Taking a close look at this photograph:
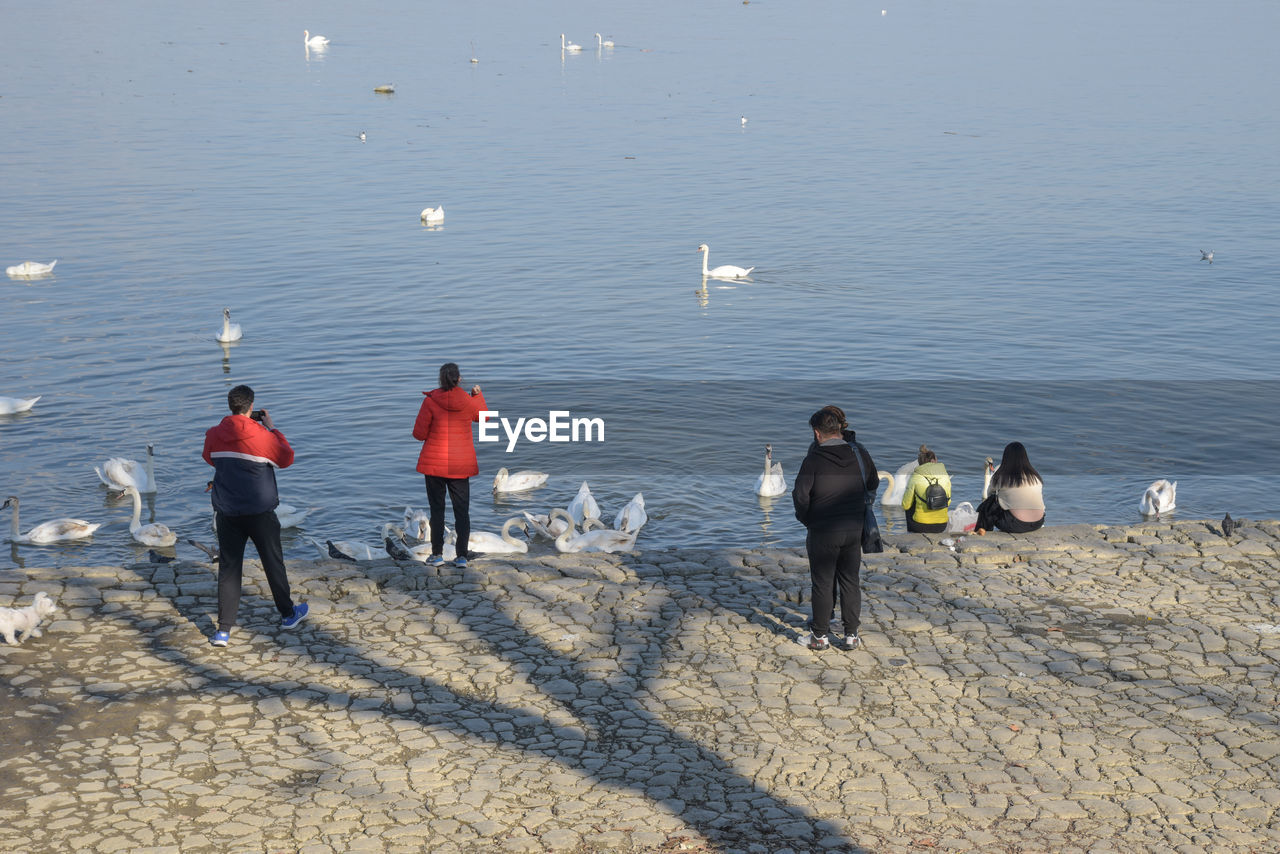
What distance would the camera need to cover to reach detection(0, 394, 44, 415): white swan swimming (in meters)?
21.6

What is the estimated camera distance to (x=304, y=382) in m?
24.1

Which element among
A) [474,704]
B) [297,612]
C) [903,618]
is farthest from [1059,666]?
[297,612]

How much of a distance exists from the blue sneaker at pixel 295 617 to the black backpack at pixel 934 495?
6884mm

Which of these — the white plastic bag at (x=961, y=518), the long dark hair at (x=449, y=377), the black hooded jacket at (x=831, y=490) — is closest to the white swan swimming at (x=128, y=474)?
the long dark hair at (x=449, y=377)

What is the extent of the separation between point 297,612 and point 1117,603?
716 centimetres

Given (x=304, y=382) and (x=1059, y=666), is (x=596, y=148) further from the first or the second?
(x=1059, y=666)

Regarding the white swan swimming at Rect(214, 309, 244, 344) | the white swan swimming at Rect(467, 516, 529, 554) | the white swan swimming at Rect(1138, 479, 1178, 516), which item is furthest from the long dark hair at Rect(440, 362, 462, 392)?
the white swan swimming at Rect(214, 309, 244, 344)

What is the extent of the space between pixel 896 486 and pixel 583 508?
488 cm

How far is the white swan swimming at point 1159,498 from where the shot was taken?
18328mm

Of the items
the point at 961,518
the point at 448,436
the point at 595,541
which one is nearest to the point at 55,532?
the point at 595,541

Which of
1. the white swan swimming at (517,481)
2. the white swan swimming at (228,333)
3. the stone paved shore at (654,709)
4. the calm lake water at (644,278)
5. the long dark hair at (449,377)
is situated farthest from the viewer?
the white swan swimming at (228,333)

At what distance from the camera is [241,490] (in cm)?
1020

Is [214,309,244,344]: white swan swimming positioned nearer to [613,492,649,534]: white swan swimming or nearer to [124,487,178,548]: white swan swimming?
[124,487,178,548]: white swan swimming

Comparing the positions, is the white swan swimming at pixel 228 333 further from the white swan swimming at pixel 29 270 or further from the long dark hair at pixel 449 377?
the long dark hair at pixel 449 377
